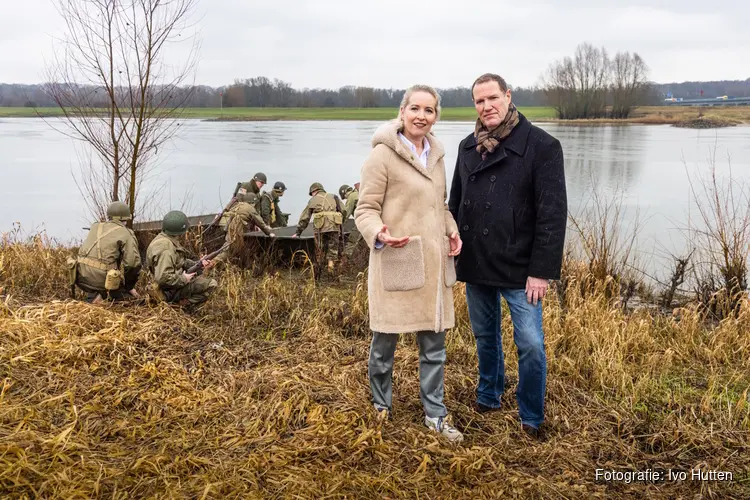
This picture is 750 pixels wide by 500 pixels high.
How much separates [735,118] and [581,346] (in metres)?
43.8

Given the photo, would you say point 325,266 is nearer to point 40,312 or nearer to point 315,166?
point 40,312

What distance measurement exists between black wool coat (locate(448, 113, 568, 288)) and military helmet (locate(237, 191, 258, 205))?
17.9ft

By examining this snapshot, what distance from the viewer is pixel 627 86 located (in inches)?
1922

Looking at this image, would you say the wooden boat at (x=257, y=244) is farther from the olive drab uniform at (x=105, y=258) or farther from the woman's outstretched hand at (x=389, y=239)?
the woman's outstretched hand at (x=389, y=239)

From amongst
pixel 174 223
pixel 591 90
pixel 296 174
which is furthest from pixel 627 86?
pixel 174 223

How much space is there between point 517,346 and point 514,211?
63 centimetres

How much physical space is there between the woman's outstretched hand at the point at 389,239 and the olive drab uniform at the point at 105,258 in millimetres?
2799

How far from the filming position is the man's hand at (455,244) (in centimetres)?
310

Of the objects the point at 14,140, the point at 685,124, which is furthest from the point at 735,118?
the point at 14,140

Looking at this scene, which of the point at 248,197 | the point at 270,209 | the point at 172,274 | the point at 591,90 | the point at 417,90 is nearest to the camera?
the point at 417,90

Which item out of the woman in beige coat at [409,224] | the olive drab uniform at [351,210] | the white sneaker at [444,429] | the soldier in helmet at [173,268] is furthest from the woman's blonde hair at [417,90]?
the olive drab uniform at [351,210]

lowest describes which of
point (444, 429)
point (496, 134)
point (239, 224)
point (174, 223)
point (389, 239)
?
point (444, 429)

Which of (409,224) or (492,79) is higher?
(492,79)

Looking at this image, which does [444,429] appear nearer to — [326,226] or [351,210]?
[326,226]
